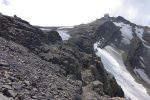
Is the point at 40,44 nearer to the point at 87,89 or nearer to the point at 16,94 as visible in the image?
the point at 87,89

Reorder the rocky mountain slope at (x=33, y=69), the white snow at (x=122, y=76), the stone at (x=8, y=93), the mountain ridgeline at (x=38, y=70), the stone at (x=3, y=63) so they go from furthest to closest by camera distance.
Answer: the white snow at (x=122, y=76), the stone at (x=3, y=63), the mountain ridgeline at (x=38, y=70), the rocky mountain slope at (x=33, y=69), the stone at (x=8, y=93)

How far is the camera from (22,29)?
4200 cm

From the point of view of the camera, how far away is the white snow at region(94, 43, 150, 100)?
4330 inches

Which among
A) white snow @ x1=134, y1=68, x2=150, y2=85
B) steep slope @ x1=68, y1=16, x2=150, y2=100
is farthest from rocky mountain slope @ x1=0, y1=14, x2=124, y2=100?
white snow @ x1=134, y1=68, x2=150, y2=85

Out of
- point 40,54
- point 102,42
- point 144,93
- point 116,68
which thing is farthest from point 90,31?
point 40,54

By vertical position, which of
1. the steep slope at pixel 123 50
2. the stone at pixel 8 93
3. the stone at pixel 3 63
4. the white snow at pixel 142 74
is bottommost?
the white snow at pixel 142 74

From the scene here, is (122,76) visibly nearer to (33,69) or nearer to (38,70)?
(38,70)

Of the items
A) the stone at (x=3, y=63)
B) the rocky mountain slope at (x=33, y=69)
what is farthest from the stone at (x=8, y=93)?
the stone at (x=3, y=63)

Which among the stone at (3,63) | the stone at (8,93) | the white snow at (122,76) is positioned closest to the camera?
the stone at (8,93)

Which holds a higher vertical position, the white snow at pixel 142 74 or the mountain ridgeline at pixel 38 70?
the mountain ridgeline at pixel 38 70

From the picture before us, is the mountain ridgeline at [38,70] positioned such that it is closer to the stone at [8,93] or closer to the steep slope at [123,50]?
the stone at [8,93]

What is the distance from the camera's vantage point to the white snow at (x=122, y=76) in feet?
361

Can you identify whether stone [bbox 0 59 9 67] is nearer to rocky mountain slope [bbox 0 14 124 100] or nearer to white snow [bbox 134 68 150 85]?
rocky mountain slope [bbox 0 14 124 100]

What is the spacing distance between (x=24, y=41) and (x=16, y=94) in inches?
667
